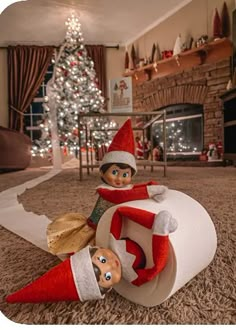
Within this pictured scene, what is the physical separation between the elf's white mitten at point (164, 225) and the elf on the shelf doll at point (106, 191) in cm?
13

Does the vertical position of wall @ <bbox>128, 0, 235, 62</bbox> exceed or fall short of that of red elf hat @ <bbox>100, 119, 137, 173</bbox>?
it exceeds it

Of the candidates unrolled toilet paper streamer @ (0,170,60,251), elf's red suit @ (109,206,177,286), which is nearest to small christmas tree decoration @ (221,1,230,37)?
unrolled toilet paper streamer @ (0,170,60,251)

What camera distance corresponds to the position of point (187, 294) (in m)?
0.47

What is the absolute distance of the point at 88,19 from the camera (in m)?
4.27

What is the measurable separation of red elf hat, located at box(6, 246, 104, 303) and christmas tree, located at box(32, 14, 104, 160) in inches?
154

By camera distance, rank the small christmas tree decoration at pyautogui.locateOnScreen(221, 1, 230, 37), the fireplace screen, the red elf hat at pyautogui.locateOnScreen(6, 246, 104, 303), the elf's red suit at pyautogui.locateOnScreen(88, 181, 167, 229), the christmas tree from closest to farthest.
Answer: the red elf hat at pyautogui.locateOnScreen(6, 246, 104, 303) → the elf's red suit at pyautogui.locateOnScreen(88, 181, 167, 229) → the small christmas tree decoration at pyautogui.locateOnScreen(221, 1, 230, 37) → the fireplace screen → the christmas tree

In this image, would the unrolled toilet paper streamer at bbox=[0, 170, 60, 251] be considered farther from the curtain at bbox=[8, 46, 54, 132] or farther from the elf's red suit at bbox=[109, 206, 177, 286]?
the curtain at bbox=[8, 46, 54, 132]

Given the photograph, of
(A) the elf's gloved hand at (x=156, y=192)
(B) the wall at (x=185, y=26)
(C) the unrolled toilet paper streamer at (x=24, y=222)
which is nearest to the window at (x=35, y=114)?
(B) the wall at (x=185, y=26)

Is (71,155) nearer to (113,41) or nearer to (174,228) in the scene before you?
(113,41)

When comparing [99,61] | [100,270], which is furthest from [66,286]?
[99,61]

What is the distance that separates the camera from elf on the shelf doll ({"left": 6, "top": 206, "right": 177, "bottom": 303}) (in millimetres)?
401

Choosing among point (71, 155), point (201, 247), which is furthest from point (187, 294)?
point (71, 155)

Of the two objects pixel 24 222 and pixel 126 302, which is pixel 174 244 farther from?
pixel 24 222

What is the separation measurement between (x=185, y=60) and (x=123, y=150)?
3.63m
